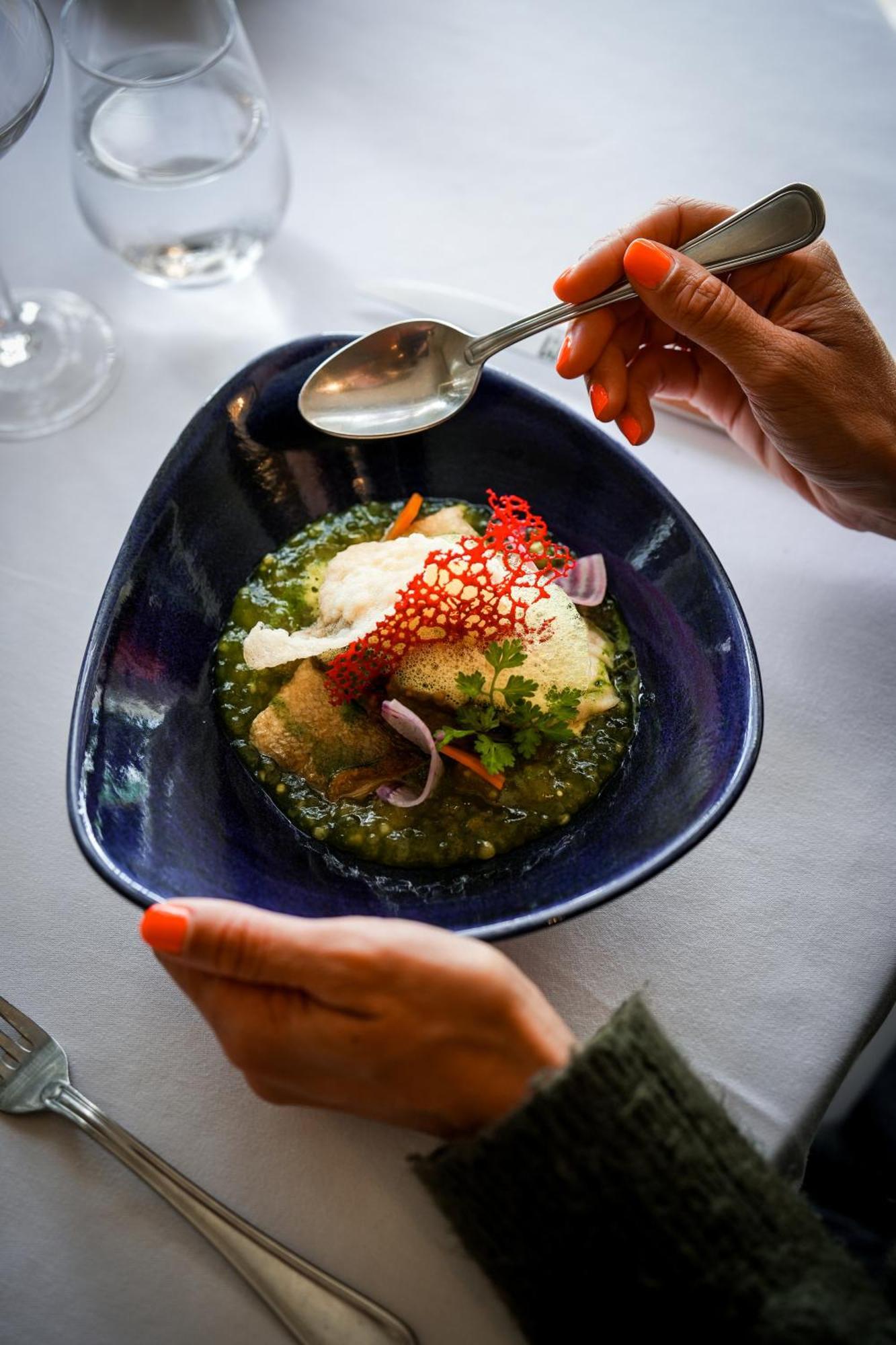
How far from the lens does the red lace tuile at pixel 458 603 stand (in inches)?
62.3

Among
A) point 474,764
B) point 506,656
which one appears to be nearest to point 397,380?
point 506,656

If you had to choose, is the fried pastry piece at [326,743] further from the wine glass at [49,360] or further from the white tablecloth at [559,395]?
the wine glass at [49,360]

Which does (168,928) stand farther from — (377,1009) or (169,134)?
(169,134)

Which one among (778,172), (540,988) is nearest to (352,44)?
(778,172)

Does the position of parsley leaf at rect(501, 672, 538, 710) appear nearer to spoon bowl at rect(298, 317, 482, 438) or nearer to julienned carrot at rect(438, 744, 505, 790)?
julienned carrot at rect(438, 744, 505, 790)

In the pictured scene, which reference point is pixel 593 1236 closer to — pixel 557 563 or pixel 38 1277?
pixel 38 1277

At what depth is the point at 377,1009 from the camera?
47.5 inches

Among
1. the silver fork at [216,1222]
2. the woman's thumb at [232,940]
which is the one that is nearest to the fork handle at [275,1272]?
the silver fork at [216,1222]

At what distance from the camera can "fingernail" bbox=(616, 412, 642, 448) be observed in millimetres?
1833

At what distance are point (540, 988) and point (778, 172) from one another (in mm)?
1849

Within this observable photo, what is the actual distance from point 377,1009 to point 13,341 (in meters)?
1.65

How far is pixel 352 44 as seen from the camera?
8.27 feet

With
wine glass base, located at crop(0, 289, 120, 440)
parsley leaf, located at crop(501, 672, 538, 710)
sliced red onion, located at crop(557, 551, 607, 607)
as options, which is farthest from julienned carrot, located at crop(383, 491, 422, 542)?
wine glass base, located at crop(0, 289, 120, 440)

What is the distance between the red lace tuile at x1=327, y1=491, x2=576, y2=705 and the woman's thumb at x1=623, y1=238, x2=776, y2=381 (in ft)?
1.24
